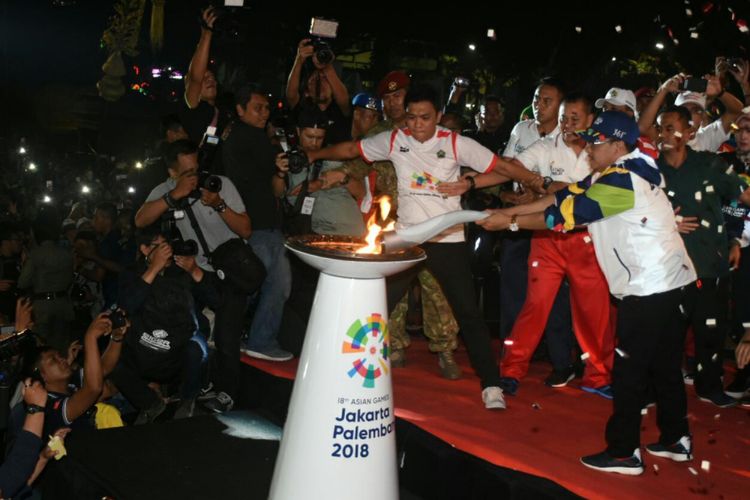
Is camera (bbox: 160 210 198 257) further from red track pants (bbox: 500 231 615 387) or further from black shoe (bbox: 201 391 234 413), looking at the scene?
red track pants (bbox: 500 231 615 387)

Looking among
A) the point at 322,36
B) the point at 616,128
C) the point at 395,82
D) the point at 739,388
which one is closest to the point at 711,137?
the point at 739,388

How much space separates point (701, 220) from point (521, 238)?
49.2 inches

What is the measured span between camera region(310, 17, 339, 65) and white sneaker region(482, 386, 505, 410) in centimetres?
296

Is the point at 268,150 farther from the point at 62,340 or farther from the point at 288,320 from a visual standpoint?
the point at 62,340

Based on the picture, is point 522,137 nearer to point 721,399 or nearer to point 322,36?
point 322,36

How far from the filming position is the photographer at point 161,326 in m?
5.01

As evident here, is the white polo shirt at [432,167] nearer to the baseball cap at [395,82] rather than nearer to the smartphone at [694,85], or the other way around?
the baseball cap at [395,82]

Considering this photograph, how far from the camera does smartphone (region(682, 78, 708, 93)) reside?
5.90 m

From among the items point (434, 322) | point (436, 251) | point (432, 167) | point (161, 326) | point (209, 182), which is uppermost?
point (432, 167)

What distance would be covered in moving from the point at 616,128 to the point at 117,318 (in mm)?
3240

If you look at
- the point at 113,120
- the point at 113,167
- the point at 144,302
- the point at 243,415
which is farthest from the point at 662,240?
the point at 113,167

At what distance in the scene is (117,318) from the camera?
4.78 metres

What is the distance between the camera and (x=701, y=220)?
498cm

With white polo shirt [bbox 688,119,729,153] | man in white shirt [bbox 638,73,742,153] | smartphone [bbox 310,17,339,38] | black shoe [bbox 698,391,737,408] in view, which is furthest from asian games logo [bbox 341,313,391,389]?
white polo shirt [bbox 688,119,729,153]
